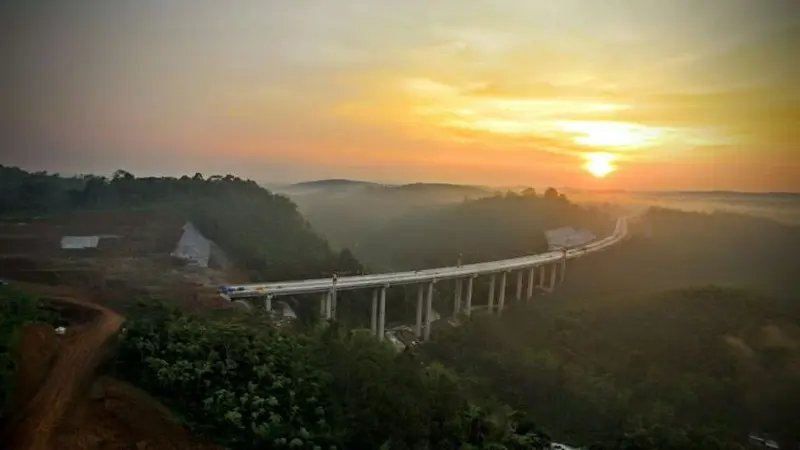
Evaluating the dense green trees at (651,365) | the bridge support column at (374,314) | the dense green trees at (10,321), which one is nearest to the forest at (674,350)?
the dense green trees at (651,365)

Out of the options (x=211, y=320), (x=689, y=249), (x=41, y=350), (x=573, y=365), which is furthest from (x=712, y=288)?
(x=41, y=350)

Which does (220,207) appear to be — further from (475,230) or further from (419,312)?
(475,230)

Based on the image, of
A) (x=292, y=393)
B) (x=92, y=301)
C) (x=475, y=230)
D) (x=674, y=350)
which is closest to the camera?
(x=292, y=393)

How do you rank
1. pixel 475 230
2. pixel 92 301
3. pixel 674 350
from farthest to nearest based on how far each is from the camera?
1. pixel 475 230
2. pixel 674 350
3. pixel 92 301

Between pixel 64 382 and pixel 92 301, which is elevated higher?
pixel 92 301

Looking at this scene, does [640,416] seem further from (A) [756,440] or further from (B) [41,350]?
(B) [41,350]

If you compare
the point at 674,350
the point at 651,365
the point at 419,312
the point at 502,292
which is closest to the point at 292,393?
the point at 651,365

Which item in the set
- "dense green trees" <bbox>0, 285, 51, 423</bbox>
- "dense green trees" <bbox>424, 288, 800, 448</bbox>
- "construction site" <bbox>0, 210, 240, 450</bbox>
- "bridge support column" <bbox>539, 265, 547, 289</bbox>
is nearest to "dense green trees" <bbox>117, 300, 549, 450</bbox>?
"construction site" <bbox>0, 210, 240, 450</bbox>

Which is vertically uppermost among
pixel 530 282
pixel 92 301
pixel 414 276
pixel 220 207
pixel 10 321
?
pixel 220 207
